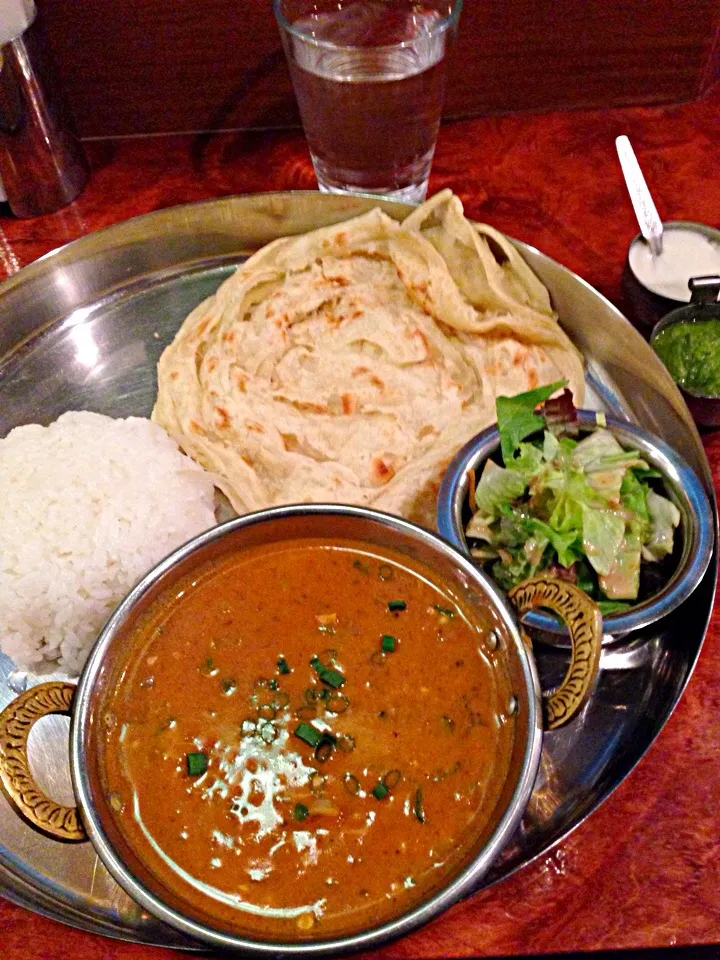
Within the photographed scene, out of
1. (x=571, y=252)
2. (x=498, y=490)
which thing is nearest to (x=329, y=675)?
(x=498, y=490)

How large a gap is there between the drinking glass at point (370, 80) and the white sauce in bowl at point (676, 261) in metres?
0.78

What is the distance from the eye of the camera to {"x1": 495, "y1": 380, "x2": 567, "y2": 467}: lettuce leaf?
6.46 ft

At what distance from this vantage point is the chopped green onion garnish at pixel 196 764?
146 centimetres

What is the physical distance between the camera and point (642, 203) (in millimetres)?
2521

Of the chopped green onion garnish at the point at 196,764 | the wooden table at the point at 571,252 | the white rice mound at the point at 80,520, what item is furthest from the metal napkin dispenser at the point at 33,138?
the chopped green onion garnish at the point at 196,764

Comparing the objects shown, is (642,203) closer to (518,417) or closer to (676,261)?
(676,261)

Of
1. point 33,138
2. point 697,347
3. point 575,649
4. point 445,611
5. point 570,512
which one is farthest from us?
point 33,138

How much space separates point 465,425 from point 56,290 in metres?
1.30

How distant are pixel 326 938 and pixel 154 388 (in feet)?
5.08

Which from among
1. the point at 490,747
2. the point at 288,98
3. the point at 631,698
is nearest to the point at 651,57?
the point at 288,98

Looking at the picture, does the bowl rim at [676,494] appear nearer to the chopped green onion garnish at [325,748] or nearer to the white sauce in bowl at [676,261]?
the chopped green onion garnish at [325,748]

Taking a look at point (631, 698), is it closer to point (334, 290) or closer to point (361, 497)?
point (361, 497)

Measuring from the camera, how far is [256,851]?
140 centimetres

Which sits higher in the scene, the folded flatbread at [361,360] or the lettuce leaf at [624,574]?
the folded flatbread at [361,360]
